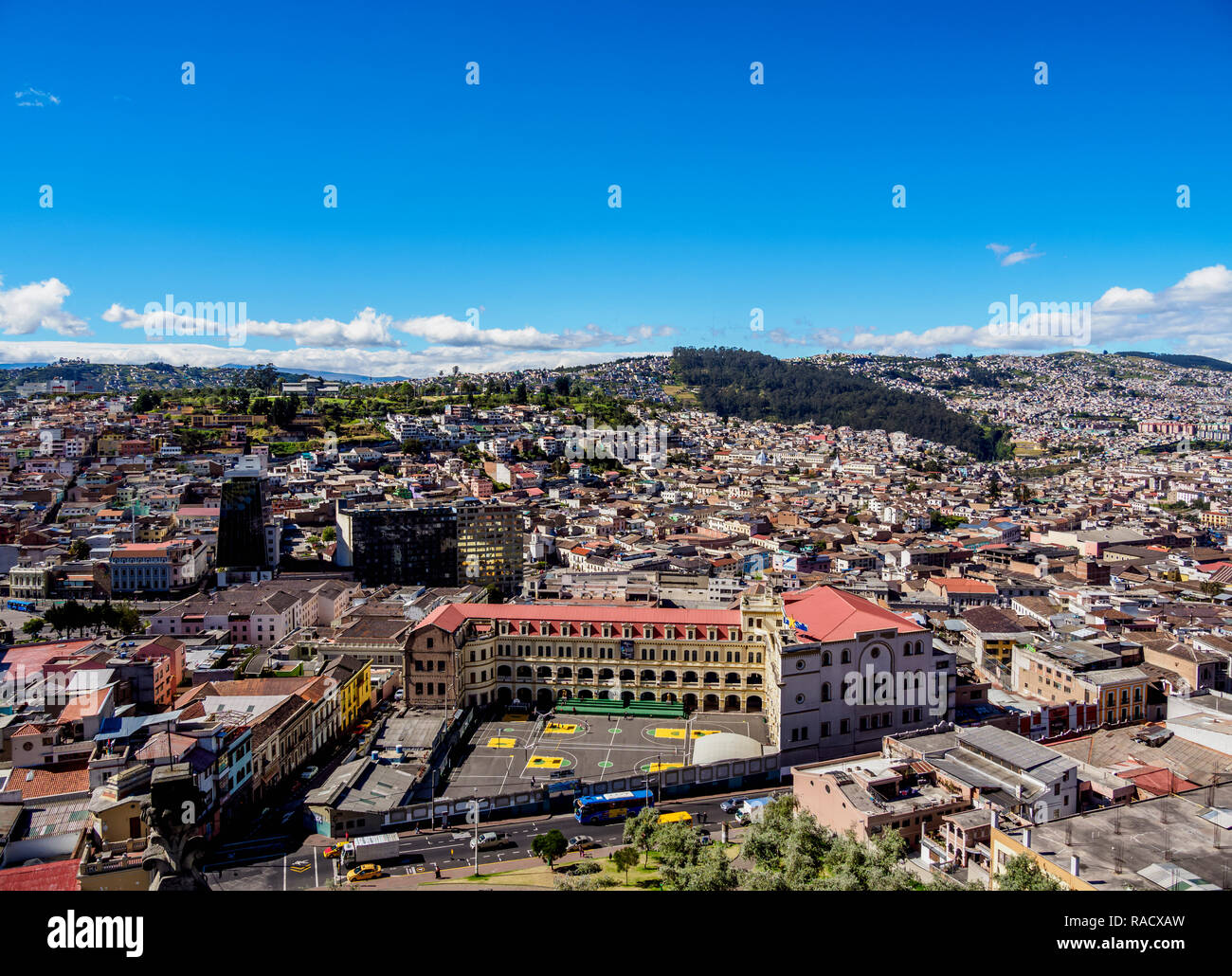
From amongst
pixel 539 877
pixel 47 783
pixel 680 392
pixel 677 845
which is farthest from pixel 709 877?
pixel 680 392

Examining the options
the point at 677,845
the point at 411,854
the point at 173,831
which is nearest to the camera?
the point at 173,831

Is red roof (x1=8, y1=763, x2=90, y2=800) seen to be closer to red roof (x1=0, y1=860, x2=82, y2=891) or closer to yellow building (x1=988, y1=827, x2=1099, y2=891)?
red roof (x1=0, y1=860, x2=82, y2=891)

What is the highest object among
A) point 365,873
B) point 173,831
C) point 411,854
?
point 173,831

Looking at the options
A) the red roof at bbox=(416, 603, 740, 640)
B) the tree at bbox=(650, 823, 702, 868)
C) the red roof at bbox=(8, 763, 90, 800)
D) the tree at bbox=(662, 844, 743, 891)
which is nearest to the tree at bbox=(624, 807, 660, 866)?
the tree at bbox=(650, 823, 702, 868)

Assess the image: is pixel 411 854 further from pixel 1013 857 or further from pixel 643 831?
pixel 1013 857
